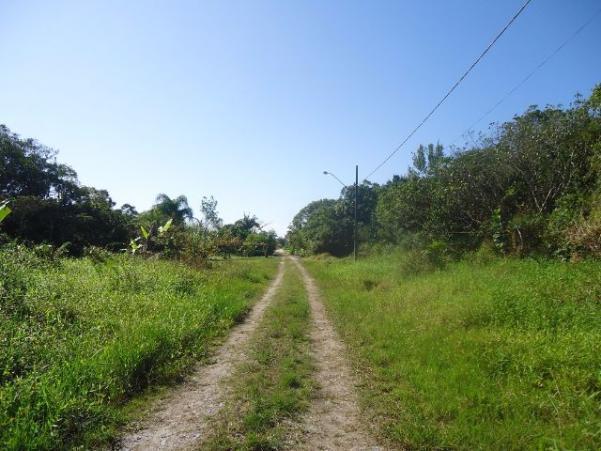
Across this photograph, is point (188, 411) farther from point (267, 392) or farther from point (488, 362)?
point (488, 362)

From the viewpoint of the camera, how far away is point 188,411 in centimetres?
430

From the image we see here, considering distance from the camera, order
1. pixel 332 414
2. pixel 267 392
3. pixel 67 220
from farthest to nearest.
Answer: pixel 67 220, pixel 267 392, pixel 332 414

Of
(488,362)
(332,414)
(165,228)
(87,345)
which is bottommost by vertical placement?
(332,414)

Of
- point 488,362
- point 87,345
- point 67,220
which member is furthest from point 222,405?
point 67,220

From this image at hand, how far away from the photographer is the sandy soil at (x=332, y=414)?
11.9 feet

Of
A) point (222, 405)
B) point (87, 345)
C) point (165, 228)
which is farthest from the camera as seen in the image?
point (165, 228)

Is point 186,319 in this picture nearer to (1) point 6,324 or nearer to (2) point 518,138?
(1) point 6,324

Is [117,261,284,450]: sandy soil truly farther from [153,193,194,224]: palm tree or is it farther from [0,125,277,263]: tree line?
[153,193,194,224]: palm tree

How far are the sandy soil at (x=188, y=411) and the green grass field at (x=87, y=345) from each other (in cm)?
31

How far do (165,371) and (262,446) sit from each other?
2530 mm

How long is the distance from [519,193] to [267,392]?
1695 cm

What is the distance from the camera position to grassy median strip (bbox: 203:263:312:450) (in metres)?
3.63

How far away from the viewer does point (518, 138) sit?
16625 mm

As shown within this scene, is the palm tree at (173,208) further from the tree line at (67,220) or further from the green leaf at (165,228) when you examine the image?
the green leaf at (165,228)
